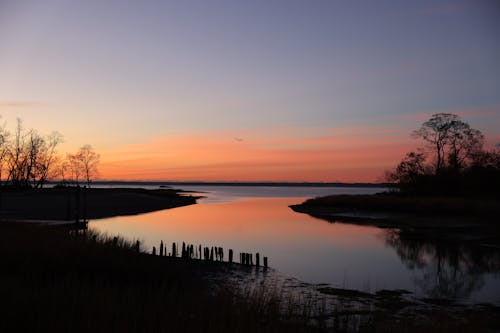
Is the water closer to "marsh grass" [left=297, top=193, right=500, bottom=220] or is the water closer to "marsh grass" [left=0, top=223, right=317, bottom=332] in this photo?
"marsh grass" [left=0, top=223, right=317, bottom=332]

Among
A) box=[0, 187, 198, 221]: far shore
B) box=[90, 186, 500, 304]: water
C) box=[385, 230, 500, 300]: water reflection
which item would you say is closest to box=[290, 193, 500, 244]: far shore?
box=[385, 230, 500, 300]: water reflection

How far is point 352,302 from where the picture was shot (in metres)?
15.2

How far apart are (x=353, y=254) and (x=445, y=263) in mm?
5415

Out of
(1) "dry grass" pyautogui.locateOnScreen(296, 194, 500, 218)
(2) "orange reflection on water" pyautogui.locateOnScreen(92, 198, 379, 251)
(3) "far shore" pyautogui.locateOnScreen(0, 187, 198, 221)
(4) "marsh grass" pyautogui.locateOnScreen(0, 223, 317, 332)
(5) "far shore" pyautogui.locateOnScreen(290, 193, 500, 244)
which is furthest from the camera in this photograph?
(1) "dry grass" pyautogui.locateOnScreen(296, 194, 500, 218)

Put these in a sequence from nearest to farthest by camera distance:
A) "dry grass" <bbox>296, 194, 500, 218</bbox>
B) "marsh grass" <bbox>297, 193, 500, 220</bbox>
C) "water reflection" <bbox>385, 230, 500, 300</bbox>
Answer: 1. "water reflection" <bbox>385, 230, 500, 300</bbox>
2. "marsh grass" <bbox>297, 193, 500, 220</bbox>
3. "dry grass" <bbox>296, 194, 500, 218</bbox>

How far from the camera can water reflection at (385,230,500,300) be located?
18.9 metres

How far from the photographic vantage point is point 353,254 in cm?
2795

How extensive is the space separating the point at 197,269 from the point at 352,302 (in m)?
8.90

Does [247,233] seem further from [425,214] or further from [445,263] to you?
[425,214]

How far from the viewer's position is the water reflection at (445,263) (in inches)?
745

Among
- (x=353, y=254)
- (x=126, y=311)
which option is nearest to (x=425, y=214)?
(x=353, y=254)

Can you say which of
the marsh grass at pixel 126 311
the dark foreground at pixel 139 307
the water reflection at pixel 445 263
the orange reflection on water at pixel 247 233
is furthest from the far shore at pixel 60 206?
the marsh grass at pixel 126 311

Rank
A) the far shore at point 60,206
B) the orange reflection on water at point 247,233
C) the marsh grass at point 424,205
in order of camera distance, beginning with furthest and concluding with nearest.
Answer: the marsh grass at point 424,205, the far shore at point 60,206, the orange reflection on water at point 247,233

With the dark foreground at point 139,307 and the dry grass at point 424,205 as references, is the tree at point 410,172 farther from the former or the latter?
the dark foreground at point 139,307
